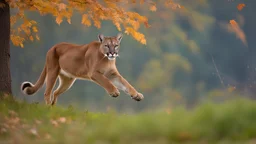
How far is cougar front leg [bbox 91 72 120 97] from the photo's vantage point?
967 centimetres

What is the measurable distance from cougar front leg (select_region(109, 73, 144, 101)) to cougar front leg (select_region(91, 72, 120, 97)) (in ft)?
0.79

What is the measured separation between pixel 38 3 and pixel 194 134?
430 centimetres

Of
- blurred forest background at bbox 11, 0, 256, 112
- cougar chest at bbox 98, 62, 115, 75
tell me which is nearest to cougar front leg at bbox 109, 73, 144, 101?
cougar chest at bbox 98, 62, 115, 75

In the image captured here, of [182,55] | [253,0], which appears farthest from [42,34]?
[253,0]

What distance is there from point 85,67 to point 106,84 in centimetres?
105

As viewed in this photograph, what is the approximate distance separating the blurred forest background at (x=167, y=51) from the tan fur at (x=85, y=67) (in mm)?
10789

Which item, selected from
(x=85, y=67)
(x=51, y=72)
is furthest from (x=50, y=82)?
(x=85, y=67)

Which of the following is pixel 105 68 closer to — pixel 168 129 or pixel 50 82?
pixel 50 82

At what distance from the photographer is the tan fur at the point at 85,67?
1002cm

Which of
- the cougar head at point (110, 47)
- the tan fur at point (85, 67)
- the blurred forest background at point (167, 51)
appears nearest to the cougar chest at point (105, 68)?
the tan fur at point (85, 67)

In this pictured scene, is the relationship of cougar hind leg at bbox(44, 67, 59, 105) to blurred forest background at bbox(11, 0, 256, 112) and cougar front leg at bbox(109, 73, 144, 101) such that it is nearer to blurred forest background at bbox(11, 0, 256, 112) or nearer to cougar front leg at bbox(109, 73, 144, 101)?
cougar front leg at bbox(109, 73, 144, 101)

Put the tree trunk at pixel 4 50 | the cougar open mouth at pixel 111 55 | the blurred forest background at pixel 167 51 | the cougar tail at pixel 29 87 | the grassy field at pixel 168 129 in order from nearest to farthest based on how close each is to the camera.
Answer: the grassy field at pixel 168 129 → the tree trunk at pixel 4 50 → the cougar open mouth at pixel 111 55 → the cougar tail at pixel 29 87 → the blurred forest background at pixel 167 51

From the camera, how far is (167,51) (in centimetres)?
2550

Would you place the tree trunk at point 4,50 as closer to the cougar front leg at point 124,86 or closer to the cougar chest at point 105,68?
the cougar chest at point 105,68
